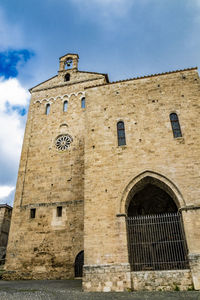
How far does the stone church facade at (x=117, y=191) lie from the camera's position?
8414 millimetres

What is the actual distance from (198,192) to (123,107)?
201 inches

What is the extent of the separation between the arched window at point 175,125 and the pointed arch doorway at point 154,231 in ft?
7.57

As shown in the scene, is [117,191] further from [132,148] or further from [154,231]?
[154,231]

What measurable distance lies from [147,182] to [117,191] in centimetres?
135

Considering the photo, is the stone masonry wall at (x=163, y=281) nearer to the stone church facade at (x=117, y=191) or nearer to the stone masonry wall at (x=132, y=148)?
the stone church facade at (x=117, y=191)

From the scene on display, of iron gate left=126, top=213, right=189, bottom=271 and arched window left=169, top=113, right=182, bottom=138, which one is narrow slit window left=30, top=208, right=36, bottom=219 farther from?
arched window left=169, top=113, right=182, bottom=138

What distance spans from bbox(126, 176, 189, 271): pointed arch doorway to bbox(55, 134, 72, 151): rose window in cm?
556

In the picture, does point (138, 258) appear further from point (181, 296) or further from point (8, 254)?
point (8, 254)

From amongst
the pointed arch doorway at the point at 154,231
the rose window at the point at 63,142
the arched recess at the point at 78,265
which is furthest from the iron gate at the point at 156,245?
the rose window at the point at 63,142

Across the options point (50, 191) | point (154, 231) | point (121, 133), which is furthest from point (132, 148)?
point (50, 191)

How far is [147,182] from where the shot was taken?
9.80 meters

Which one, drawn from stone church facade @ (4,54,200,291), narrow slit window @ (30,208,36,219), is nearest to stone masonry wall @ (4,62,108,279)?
stone church facade @ (4,54,200,291)

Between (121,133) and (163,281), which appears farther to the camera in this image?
(121,133)

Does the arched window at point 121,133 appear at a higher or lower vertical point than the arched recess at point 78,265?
higher
